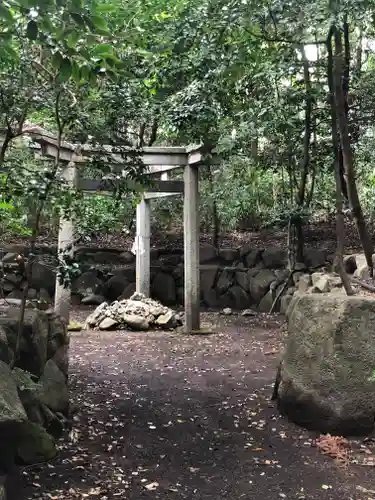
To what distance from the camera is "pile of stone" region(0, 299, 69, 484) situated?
7.94 feet

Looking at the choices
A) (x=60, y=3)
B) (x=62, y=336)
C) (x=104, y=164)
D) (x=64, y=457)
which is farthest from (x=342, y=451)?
(x=60, y=3)

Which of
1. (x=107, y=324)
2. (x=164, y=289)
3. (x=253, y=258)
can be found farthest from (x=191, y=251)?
(x=164, y=289)

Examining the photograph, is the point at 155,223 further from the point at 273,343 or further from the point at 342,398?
the point at 342,398

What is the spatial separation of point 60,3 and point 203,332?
6218 mm

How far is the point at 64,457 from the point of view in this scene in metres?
2.99

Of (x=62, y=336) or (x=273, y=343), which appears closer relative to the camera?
(x=62, y=336)

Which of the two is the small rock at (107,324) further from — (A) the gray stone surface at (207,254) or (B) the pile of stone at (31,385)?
(B) the pile of stone at (31,385)

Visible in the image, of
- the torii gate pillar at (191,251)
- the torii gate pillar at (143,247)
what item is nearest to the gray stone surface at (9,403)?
the torii gate pillar at (191,251)

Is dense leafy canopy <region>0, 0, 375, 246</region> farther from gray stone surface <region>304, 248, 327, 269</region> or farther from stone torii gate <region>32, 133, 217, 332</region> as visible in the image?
gray stone surface <region>304, 248, 327, 269</region>

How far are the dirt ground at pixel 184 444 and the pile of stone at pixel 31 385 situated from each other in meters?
0.12

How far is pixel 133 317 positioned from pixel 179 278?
2456 mm

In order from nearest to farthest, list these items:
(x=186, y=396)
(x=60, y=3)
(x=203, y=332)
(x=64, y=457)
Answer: (x=60, y=3) < (x=64, y=457) < (x=186, y=396) < (x=203, y=332)

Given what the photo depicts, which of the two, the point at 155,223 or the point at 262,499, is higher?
the point at 155,223

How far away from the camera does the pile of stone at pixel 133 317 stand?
25.6ft
